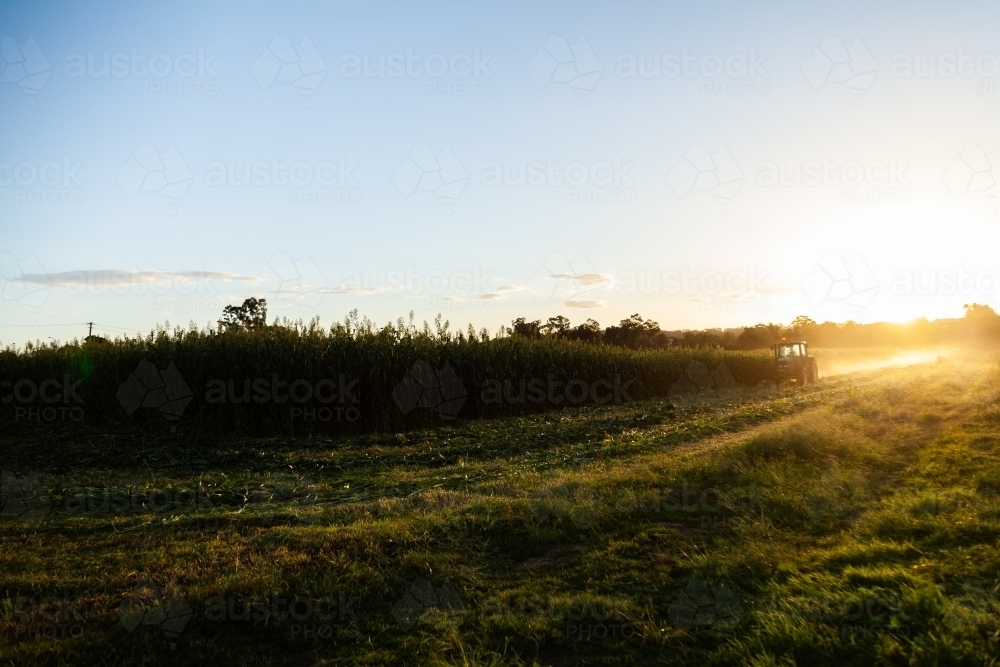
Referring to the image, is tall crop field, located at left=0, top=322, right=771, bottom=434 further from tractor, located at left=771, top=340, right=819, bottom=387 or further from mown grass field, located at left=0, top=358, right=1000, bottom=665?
tractor, located at left=771, top=340, right=819, bottom=387

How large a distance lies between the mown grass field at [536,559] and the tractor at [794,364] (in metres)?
18.9

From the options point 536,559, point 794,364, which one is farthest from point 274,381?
point 794,364

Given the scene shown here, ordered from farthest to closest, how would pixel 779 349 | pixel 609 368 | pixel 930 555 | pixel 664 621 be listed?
pixel 779 349
pixel 609 368
pixel 930 555
pixel 664 621

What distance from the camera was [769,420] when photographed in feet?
52.5

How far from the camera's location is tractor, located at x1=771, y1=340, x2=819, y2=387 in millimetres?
30641

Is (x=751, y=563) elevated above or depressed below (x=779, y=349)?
below

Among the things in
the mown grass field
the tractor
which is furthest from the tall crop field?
the tractor

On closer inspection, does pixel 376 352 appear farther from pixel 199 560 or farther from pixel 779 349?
pixel 779 349

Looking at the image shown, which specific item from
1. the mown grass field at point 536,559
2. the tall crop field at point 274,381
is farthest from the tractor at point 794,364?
the mown grass field at point 536,559

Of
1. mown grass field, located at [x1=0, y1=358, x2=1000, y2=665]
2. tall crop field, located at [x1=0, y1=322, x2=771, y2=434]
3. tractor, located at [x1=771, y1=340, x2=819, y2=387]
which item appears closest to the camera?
mown grass field, located at [x1=0, y1=358, x2=1000, y2=665]

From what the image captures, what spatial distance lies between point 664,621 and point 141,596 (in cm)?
401

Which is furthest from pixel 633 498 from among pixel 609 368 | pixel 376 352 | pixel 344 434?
pixel 609 368

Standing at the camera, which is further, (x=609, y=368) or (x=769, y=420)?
(x=609, y=368)

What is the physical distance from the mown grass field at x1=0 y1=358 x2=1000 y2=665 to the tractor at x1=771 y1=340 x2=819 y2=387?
1885 cm
